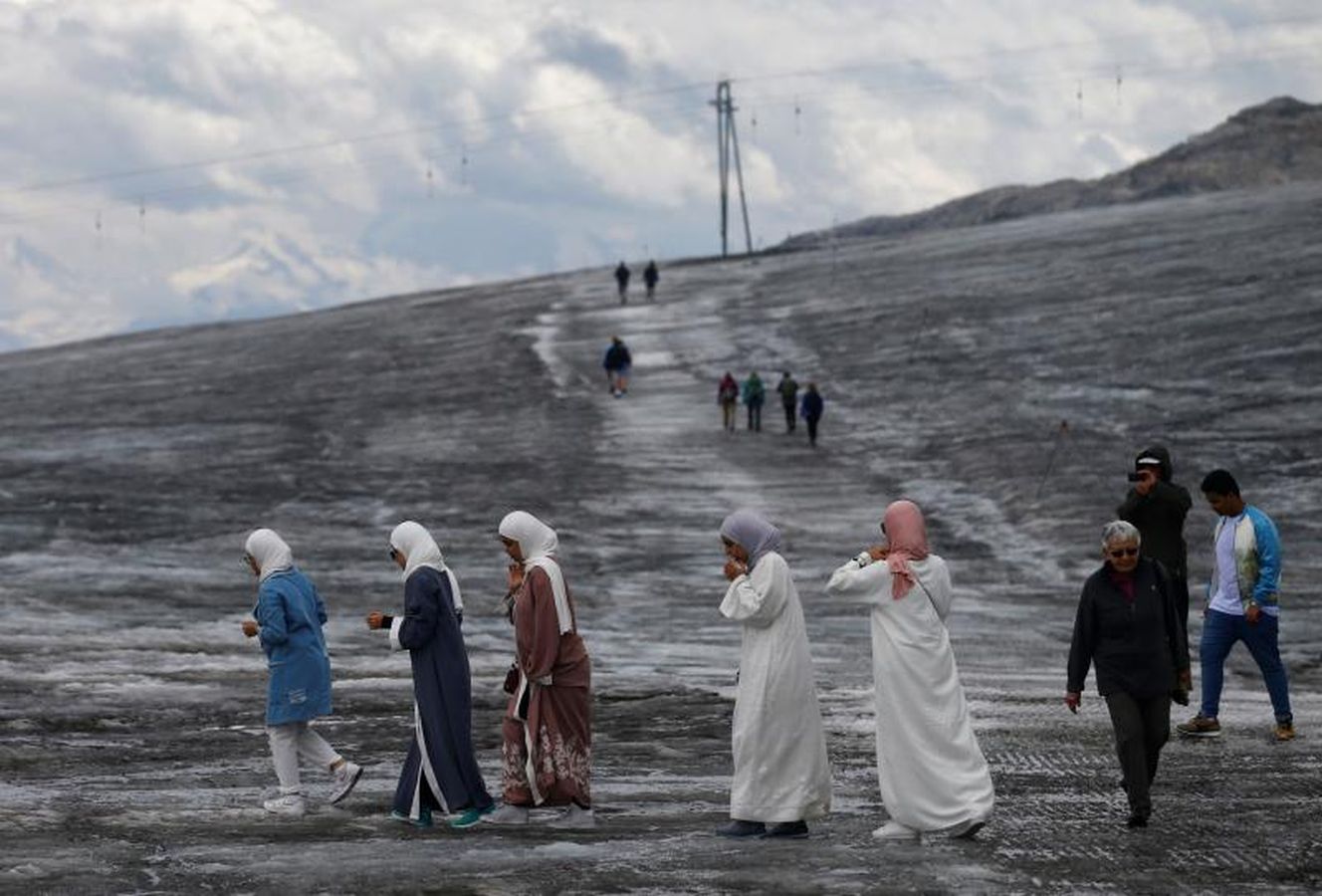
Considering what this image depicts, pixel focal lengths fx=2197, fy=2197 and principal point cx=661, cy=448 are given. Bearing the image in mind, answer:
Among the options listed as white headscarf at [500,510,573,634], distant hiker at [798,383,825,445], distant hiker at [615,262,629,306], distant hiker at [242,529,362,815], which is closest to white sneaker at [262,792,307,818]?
distant hiker at [242,529,362,815]

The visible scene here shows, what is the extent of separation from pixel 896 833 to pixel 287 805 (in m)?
3.52

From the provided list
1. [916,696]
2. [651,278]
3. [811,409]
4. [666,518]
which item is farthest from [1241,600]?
[651,278]

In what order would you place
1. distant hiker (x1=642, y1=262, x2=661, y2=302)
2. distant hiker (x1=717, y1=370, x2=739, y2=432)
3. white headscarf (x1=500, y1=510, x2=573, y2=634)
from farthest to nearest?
distant hiker (x1=642, y1=262, x2=661, y2=302) < distant hiker (x1=717, y1=370, x2=739, y2=432) < white headscarf (x1=500, y1=510, x2=573, y2=634)

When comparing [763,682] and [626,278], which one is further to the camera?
[626,278]

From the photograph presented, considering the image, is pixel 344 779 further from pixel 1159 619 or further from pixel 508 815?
pixel 1159 619

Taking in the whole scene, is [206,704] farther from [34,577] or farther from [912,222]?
[912,222]

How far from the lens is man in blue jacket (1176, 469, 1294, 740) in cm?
1519

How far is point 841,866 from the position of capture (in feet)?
34.5

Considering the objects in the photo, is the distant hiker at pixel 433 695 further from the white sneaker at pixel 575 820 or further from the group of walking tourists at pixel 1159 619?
the group of walking tourists at pixel 1159 619

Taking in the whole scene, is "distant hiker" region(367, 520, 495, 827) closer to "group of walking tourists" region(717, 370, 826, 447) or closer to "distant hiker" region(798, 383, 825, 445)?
"distant hiker" region(798, 383, 825, 445)

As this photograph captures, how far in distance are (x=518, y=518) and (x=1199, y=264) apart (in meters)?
46.6

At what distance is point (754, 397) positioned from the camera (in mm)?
44031

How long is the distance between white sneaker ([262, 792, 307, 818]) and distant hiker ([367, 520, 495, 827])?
0.54 m

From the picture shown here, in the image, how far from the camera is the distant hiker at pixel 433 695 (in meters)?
12.3
